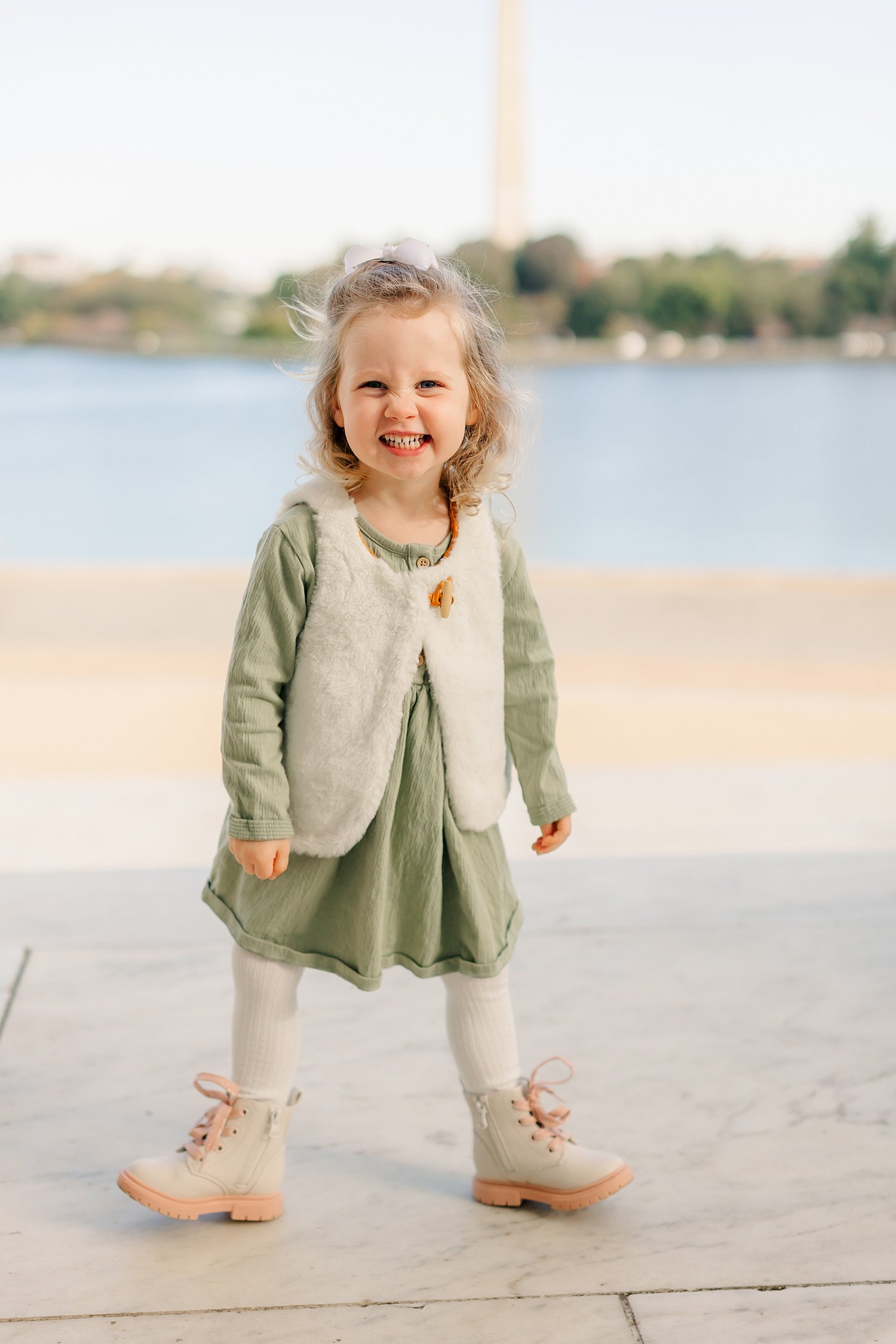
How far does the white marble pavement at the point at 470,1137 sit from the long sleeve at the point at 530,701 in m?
0.40

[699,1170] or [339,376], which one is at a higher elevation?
[339,376]

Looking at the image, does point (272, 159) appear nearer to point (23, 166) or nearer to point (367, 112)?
point (367, 112)

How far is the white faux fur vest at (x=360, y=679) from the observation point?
131cm

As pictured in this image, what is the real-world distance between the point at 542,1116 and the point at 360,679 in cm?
48

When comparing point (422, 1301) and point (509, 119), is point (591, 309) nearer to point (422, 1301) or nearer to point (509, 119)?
point (509, 119)

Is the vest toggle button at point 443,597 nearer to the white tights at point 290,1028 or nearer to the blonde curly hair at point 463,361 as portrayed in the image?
the blonde curly hair at point 463,361

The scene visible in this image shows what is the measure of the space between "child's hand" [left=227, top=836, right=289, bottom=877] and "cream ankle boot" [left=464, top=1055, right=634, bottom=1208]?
1.07ft

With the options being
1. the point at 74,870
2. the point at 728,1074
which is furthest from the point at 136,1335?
the point at 74,870

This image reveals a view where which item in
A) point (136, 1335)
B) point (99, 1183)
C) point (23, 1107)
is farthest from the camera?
point (23, 1107)

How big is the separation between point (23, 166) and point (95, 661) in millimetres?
24548

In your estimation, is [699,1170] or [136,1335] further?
[699,1170]

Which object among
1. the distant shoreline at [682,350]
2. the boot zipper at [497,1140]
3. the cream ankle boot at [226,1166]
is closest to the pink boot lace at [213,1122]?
the cream ankle boot at [226,1166]

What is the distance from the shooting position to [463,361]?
4.35 ft

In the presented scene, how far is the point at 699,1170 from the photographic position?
4.88 feet
